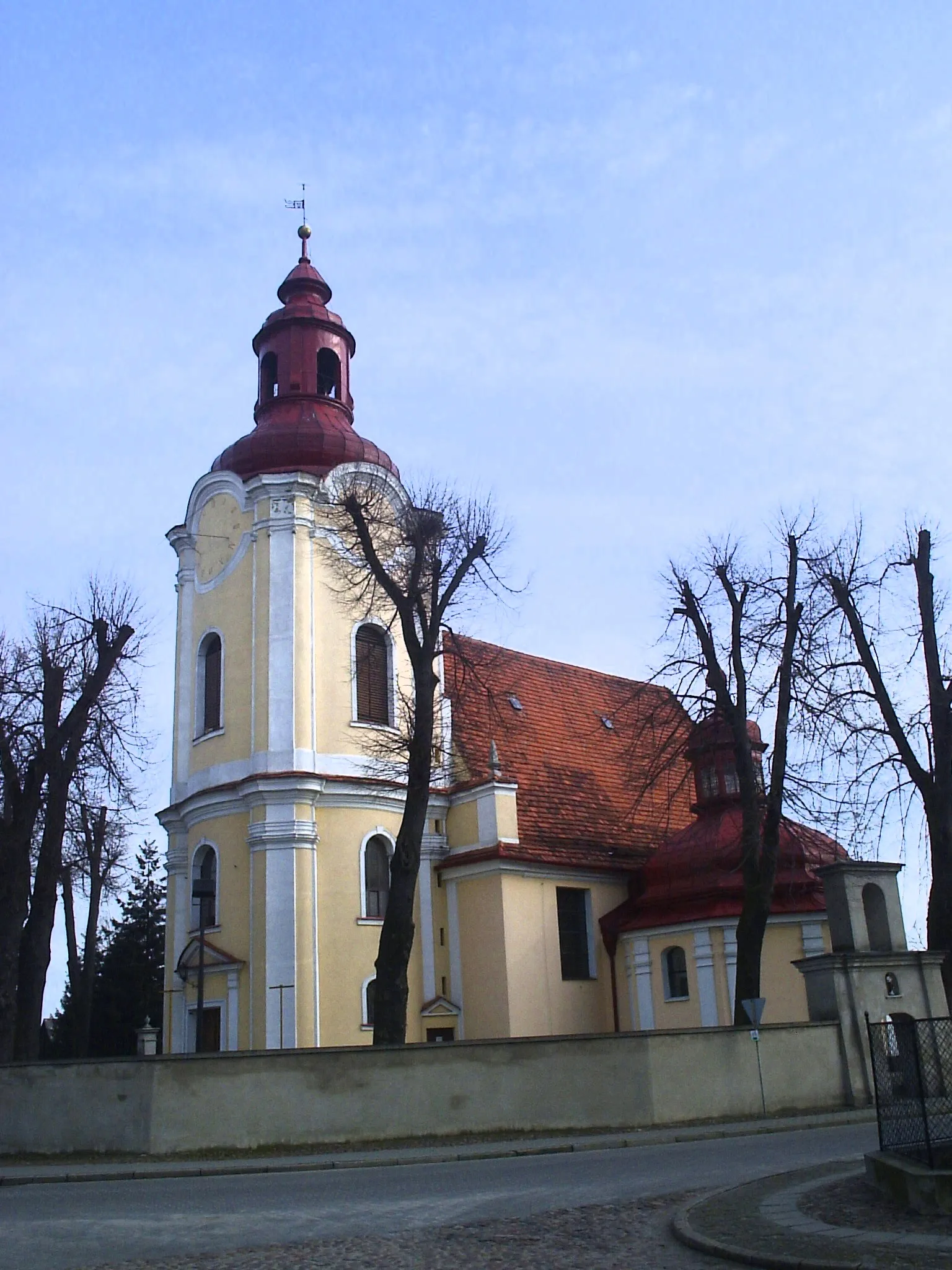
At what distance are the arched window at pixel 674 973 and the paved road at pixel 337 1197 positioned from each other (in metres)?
10.8

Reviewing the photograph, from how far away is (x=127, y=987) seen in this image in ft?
132

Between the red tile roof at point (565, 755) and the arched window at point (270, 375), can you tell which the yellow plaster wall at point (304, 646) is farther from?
the arched window at point (270, 375)

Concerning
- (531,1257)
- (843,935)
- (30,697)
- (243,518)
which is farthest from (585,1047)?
(243,518)

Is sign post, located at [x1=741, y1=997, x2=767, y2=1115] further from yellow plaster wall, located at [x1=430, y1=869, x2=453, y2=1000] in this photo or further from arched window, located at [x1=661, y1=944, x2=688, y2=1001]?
yellow plaster wall, located at [x1=430, y1=869, x2=453, y2=1000]

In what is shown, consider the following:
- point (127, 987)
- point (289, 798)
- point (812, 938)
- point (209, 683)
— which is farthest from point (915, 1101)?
point (127, 987)

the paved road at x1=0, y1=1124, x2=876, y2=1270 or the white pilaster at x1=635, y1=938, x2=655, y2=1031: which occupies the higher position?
the white pilaster at x1=635, y1=938, x2=655, y2=1031

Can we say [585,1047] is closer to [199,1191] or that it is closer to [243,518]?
[199,1191]

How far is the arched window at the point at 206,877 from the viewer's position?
25922 millimetres

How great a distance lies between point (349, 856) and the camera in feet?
83.9

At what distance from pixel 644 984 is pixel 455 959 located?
13.9 ft

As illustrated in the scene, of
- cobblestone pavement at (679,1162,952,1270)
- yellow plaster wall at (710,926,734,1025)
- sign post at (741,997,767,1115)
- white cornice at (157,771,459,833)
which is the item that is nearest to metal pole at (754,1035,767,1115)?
sign post at (741,997,767,1115)

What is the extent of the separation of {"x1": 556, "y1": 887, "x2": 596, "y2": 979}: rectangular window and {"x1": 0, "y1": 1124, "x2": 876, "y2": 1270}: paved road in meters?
11.7

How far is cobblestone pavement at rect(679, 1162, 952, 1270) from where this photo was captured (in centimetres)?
746

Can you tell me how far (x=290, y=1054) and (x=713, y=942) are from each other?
1153 cm
